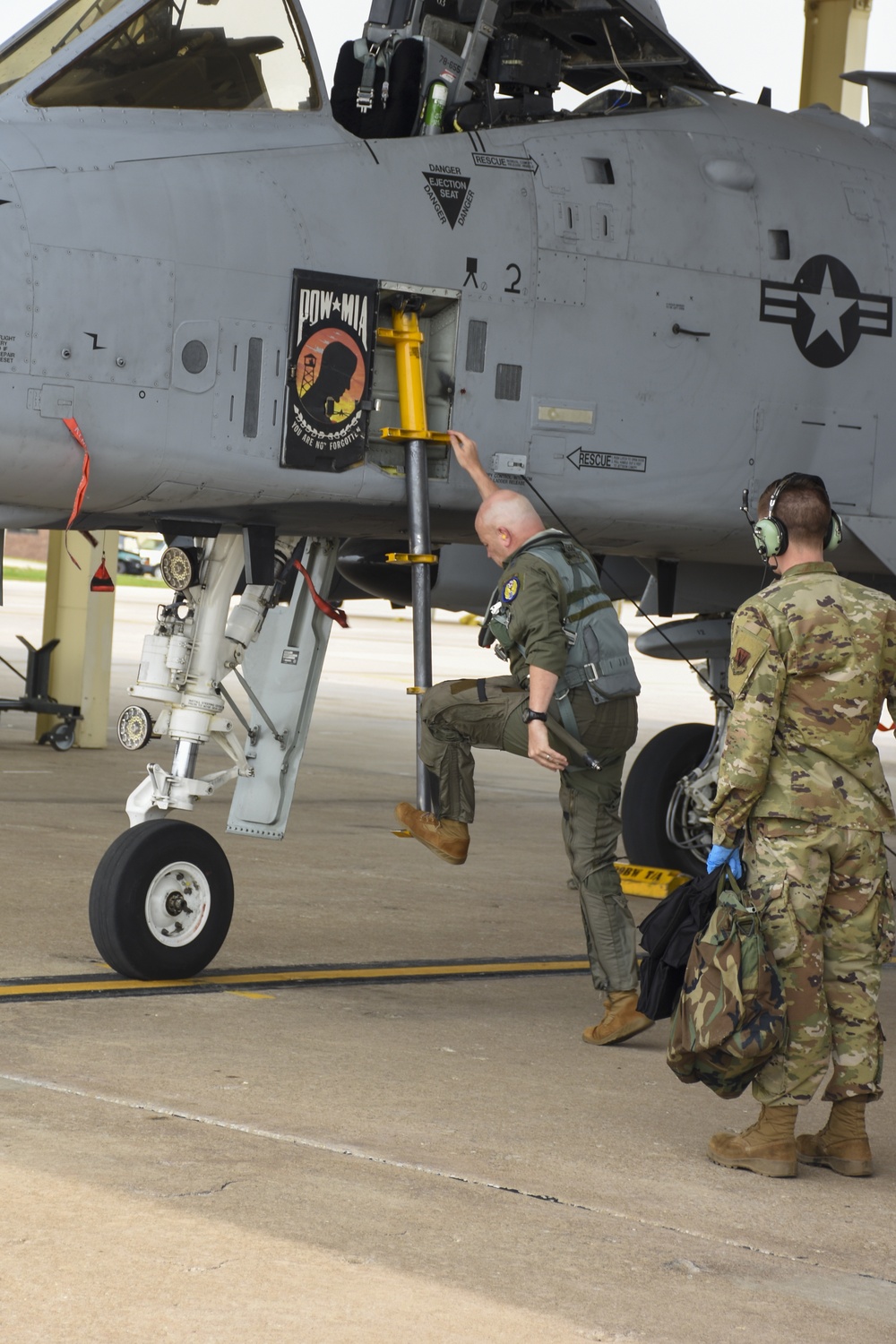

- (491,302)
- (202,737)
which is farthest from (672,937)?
(491,302)

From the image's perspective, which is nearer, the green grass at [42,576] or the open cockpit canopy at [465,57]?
the open cockpit canopy at [465,57]

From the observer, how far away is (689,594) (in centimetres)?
934

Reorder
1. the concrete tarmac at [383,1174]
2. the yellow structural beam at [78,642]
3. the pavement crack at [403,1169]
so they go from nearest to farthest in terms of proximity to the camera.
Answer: the concrete tarmac at [383,1174], the pavement crack at [403,1169], the yellow structural beam at [78,642]

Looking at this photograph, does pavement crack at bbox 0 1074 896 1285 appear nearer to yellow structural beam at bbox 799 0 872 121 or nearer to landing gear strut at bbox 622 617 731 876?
landing gear strut at bbox 622 617 731 876

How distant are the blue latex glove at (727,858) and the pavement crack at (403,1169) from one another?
1006 millimetres

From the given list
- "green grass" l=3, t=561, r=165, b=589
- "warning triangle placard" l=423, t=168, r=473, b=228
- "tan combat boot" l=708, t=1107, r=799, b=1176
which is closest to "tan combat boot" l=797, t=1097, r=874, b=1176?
"tan combat boot" l=708, t=1107, r=799, b=1176

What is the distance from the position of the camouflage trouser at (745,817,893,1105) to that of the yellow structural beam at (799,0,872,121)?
1210cm

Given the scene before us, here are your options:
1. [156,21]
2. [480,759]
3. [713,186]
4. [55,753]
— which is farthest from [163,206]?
[480,759]

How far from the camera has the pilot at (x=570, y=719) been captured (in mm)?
5848

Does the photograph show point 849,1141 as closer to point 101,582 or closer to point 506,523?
point 506,523

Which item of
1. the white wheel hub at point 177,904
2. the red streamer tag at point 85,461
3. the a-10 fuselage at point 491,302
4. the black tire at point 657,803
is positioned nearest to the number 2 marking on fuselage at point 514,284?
the a-10 fuselage at point 491,302

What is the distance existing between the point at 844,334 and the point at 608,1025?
3374mm

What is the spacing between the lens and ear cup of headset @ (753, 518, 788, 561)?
15.6 feet

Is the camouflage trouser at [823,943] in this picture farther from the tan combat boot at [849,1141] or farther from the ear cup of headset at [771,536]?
the ear cup of headset at [771,536]
